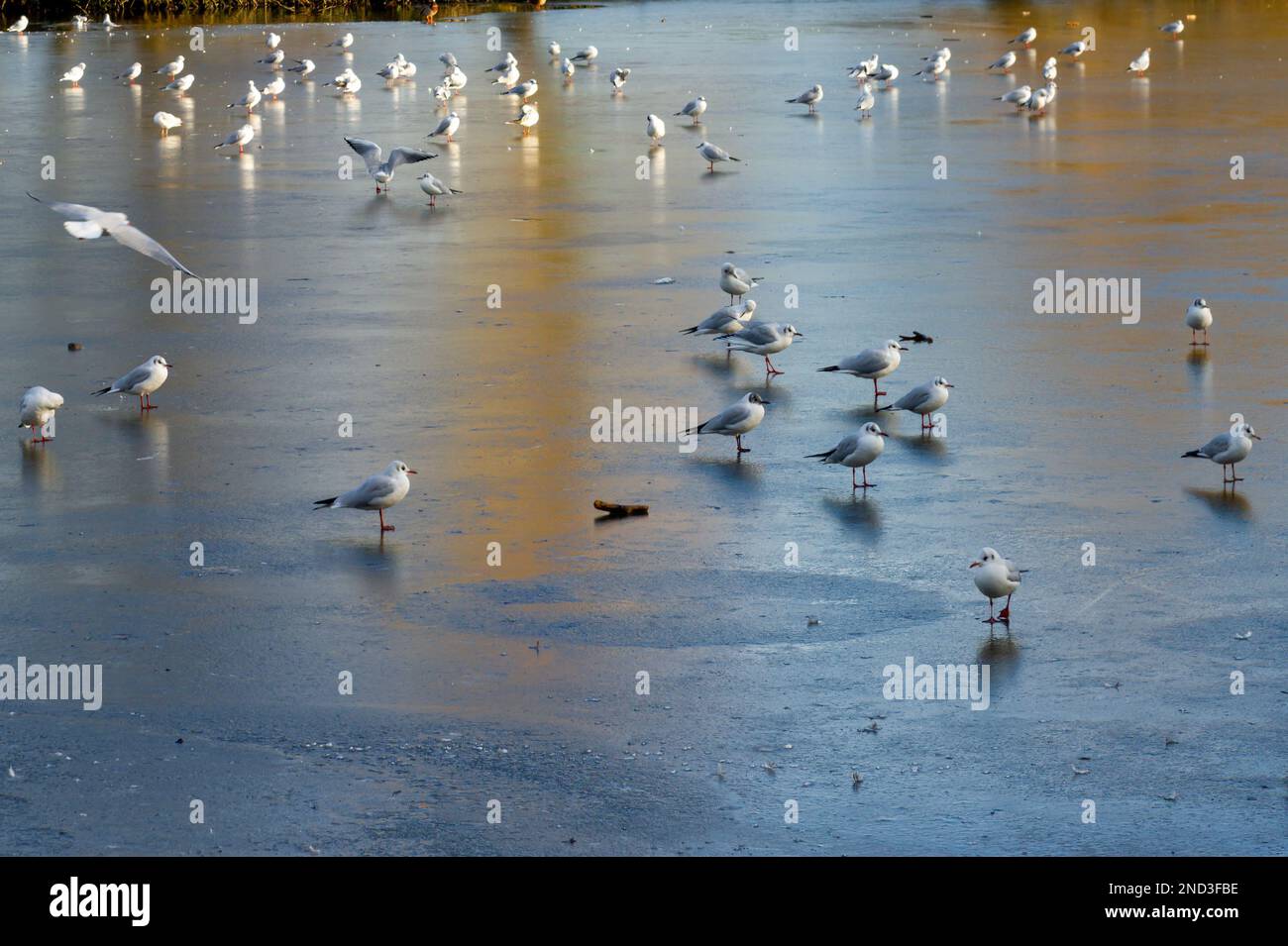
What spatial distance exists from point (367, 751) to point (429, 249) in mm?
12081

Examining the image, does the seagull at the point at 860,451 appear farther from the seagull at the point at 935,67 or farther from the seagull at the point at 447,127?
the seagull at the point at 935,67

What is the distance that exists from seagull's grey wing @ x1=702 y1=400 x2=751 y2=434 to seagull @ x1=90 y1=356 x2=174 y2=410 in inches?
150

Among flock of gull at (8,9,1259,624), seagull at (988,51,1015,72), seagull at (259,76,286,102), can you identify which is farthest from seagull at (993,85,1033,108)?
seagull at (259,76,286,102)

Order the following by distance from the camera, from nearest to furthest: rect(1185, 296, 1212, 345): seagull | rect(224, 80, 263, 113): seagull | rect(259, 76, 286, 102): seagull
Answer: rect(1185, 296, 1212, 345): seagull < rect(224, 80, 263, 113): seagull < rect(259, 76, 286, 102): seagull

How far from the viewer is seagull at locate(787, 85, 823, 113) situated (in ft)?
99.3

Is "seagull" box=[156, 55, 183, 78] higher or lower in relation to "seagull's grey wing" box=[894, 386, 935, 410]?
higher

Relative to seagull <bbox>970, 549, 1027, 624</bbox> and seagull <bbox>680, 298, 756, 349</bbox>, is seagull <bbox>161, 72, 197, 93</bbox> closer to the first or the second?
seagull <bbox>680, 298, 756, 349</bbox>

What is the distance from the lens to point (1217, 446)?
10969 millimetres

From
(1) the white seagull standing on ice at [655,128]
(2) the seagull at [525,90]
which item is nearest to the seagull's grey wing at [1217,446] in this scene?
(1) the white seagull standing on ice at [655,128]

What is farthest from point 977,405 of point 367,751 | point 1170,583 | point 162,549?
point 367,751

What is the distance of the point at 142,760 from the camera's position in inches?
296

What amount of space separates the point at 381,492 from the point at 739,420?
2535 mm

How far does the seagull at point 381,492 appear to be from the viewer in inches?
406
